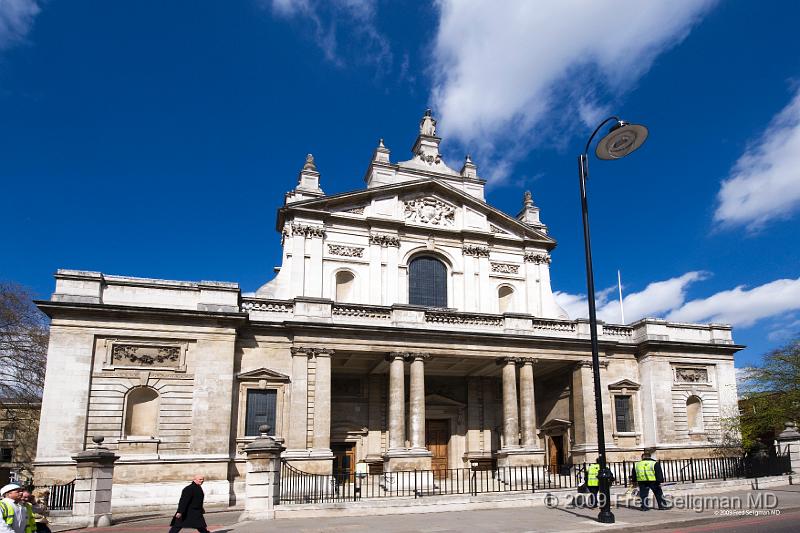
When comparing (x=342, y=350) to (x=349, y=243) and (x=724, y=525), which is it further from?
(x=724, y=525)

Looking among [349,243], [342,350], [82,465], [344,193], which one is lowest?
[82,465]

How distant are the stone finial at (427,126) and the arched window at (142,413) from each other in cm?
1902

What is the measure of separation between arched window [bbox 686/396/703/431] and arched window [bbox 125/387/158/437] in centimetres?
2312

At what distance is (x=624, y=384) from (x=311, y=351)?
14.7 m

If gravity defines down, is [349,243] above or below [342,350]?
above

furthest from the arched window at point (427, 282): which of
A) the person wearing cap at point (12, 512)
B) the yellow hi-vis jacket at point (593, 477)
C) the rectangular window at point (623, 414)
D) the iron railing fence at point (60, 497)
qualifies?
the person wearing cap at point (12, 512)

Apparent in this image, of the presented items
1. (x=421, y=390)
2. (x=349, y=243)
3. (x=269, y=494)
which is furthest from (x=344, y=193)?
(x=269, y=494)

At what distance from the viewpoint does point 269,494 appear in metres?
14.7

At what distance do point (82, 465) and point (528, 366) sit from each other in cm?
1700

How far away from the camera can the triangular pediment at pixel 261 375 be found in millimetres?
21766

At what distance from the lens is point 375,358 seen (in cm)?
2406

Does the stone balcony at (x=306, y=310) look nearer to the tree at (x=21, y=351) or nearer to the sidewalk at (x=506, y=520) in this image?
the sidewalk at (x=506, y=520)

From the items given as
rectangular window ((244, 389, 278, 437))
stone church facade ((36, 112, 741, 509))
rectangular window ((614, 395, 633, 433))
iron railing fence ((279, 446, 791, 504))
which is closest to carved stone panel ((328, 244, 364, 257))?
stone church facade ((36, 112, 741, 509))

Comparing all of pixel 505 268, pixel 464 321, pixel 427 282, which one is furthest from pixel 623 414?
pixel 427 282
